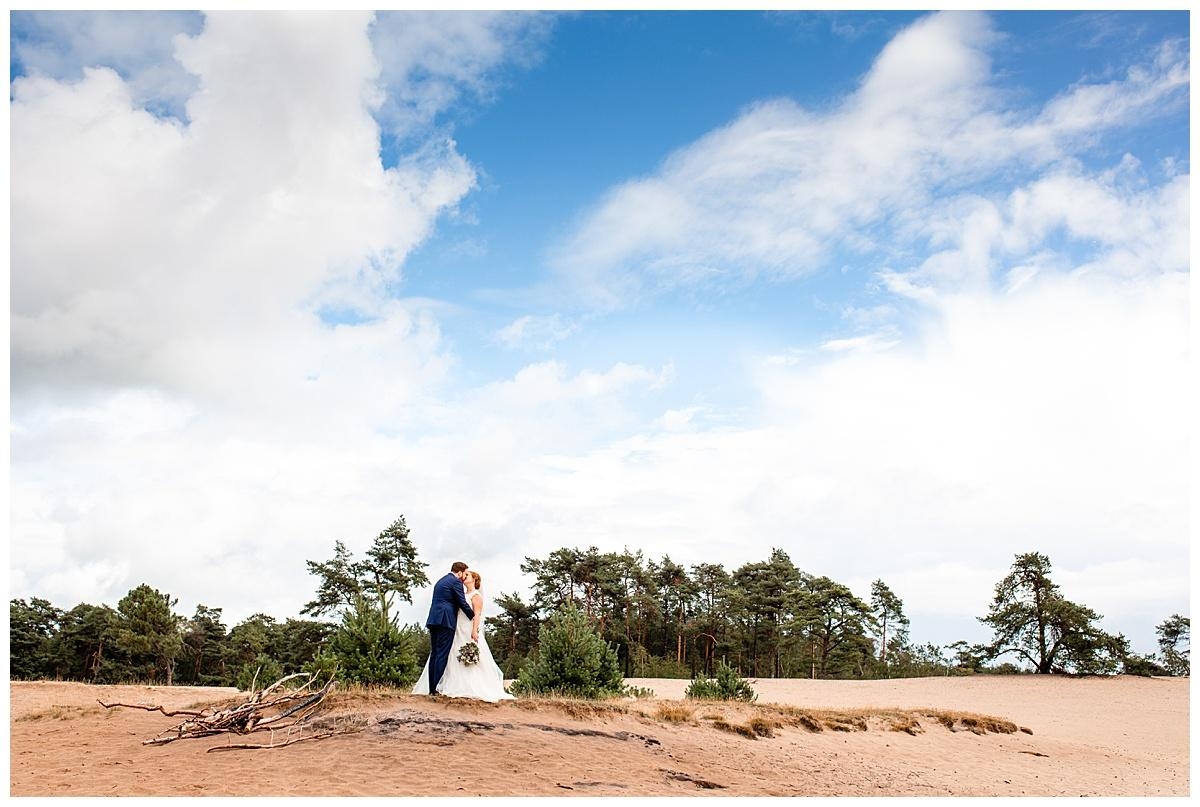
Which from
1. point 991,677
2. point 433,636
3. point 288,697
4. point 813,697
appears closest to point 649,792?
point 433,636

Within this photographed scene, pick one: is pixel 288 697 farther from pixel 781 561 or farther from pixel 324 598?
pixel 781 561

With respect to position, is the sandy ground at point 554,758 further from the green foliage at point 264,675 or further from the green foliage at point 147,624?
the green foliage at point 147,624

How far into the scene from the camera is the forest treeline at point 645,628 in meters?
37.8

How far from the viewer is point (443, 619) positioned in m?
13.5

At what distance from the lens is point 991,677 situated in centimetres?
3841

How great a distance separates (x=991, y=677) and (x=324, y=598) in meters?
33.2

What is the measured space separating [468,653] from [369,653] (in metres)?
2.52

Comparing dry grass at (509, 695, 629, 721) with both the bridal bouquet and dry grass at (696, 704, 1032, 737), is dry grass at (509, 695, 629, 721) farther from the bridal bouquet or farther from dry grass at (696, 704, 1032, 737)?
dry grass at (696, 704, 1032, 737)

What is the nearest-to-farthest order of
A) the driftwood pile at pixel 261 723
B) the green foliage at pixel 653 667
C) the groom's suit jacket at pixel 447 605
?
the driftwood pile at pixel 261 723, the groom's suit jacket at pixel 447 605, the green foliage at pixel 653 667

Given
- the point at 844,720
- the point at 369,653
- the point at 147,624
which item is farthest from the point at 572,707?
the point at 147,624

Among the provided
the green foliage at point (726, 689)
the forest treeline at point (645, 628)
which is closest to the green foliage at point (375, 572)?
the forest treeline at point (645, 628)

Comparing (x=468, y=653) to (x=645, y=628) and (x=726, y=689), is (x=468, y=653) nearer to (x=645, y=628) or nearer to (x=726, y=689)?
(x=726, y=689)

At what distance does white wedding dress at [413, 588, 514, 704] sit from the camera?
13.4m

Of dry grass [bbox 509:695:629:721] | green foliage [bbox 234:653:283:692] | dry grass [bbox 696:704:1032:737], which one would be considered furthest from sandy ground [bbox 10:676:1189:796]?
green foliage [bbox 234:653:283:692]
